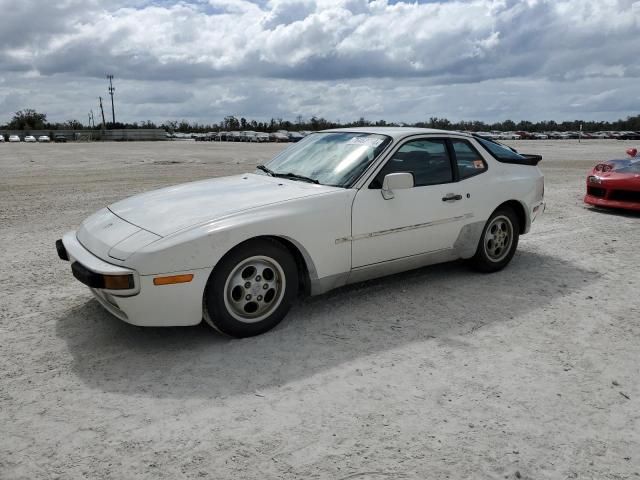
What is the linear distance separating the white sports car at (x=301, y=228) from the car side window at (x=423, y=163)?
0.03 ft

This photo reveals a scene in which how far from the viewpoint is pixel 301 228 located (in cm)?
384

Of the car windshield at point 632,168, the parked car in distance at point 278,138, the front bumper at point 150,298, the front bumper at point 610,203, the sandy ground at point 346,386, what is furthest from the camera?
the parked car in distance at point 278,138

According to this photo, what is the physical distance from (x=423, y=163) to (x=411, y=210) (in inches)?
20.8

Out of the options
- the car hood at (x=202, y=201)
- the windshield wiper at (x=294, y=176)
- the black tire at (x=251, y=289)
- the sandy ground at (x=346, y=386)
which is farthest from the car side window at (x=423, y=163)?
the black tire at (x=251, y=289)

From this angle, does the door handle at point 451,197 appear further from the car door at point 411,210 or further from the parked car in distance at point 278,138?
the parked car in distance at point 278,138

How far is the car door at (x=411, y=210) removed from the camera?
166 inches

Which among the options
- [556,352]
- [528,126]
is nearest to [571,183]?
[556,352]

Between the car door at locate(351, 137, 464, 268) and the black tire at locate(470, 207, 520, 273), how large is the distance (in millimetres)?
481

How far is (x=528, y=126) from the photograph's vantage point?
116750mm

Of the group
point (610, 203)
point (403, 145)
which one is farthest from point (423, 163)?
point (610, 203)

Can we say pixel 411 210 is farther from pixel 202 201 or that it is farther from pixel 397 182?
pixel 202 201

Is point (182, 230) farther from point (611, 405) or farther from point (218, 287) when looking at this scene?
point (611, 405)

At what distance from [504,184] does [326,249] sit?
7.49 ft

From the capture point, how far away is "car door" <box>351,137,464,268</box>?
4.22 metres
